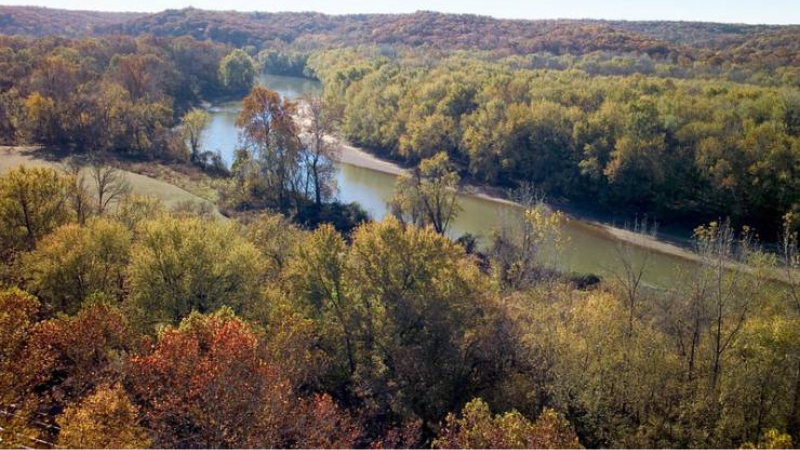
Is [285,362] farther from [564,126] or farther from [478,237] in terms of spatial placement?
[564,126]

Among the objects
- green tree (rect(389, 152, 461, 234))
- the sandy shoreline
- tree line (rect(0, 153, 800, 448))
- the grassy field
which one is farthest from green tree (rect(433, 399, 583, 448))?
the grassy field

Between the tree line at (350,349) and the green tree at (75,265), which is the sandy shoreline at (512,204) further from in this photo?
the green tree at (75,265)

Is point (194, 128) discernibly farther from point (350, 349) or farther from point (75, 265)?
point (350, 349)

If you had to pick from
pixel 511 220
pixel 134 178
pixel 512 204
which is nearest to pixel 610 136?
pixel 512 204

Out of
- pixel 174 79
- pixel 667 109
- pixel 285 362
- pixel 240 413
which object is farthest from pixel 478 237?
pixel 174 79

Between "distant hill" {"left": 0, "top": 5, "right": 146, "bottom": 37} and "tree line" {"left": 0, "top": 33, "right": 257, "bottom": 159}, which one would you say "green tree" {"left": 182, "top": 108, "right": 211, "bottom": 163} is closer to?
"tree line" {"left": 0, "top": 33, "right": 257, "bottom": 159}

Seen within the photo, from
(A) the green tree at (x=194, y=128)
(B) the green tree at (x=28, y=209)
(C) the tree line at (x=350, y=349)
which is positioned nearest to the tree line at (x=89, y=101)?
(A) the green tree at (x=194, y=128)

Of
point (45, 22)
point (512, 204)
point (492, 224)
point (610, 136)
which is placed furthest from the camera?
point (45, 22)
